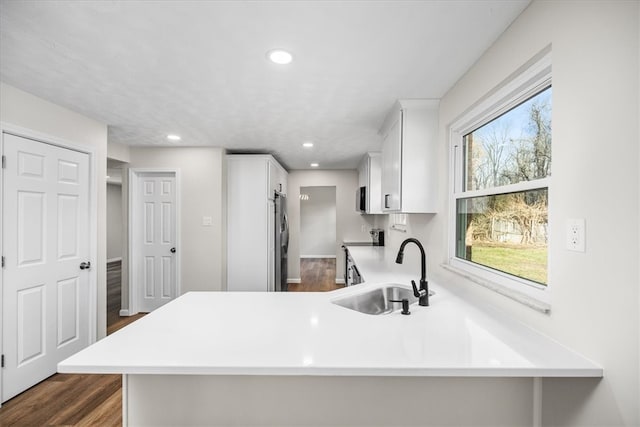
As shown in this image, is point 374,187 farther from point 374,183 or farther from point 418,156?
point 418,156

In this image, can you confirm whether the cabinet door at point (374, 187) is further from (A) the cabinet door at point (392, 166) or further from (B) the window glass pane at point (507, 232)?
(B) the window glass pane at point (507, 232)

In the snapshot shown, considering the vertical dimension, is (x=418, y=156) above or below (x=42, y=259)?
above

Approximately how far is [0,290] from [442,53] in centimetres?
337

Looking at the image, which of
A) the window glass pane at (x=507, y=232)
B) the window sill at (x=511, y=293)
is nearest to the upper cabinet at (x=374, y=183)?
the window glass pane at (x=507, y=232)

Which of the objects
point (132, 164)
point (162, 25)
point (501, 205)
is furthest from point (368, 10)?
point (132, 164)

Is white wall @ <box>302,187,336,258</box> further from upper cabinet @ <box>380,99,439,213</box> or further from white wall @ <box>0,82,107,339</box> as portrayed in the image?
upper cabinet @ <box>380,99,439,213</box>

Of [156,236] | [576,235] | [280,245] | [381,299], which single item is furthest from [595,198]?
[156,236]

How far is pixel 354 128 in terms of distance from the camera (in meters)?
3.09

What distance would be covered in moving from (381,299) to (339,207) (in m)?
3.88

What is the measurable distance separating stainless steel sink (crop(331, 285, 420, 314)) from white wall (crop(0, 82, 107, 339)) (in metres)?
2.67

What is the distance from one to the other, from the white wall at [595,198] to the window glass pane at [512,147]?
207 mm

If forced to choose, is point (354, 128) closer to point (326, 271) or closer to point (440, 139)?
point (440, 139)

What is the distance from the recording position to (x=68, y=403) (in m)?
2.15

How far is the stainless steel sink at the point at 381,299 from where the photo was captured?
1.97m
